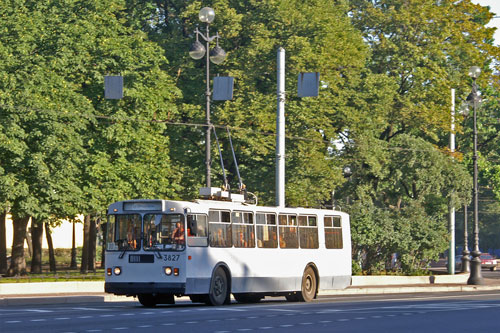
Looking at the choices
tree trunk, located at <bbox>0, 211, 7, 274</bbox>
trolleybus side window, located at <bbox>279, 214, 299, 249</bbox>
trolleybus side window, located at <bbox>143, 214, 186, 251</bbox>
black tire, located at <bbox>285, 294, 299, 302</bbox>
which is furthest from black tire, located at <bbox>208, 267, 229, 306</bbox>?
tree trunk, located at <bbox>0, 211, 7, 274</bbox>

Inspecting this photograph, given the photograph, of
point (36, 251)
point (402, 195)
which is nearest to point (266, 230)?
point (36, 251)

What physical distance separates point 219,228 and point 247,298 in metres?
3.89

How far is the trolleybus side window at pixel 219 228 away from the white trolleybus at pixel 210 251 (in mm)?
26

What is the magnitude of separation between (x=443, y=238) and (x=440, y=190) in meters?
3.95

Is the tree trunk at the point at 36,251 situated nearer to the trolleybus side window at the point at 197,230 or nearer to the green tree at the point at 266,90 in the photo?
the green tree at the point at 266,90

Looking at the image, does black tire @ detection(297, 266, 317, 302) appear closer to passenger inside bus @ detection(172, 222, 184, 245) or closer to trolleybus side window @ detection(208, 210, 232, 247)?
trolleybus side window @ detection(208, 210, 232, 247)

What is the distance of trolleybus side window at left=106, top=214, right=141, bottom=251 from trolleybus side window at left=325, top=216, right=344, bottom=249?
8.28 meters

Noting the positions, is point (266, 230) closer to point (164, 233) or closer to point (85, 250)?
point (164, 233)

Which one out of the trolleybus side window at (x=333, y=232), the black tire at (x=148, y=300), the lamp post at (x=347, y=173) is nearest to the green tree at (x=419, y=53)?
the lamp post at (x=347, y=173)

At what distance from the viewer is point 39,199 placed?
42094mm

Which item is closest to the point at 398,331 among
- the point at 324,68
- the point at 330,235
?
the point at 330,235

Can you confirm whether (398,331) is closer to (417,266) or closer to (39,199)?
(39,199)

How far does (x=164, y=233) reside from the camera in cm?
2567

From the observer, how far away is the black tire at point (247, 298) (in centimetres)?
2958
